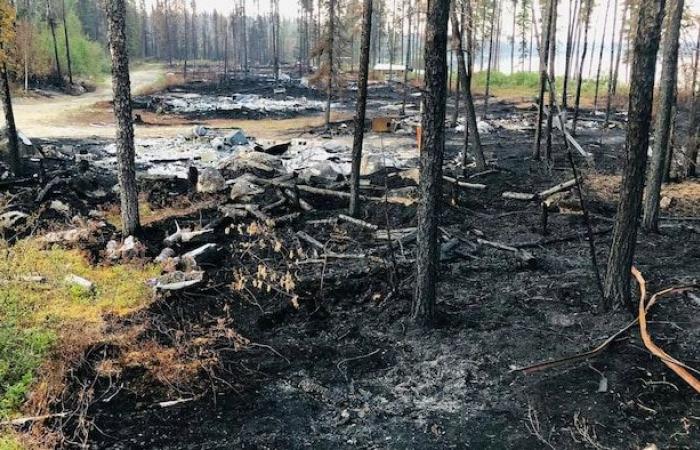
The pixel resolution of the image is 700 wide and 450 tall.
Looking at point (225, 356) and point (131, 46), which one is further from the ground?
point (131, 46)

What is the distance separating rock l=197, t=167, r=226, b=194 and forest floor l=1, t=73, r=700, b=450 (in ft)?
14.3

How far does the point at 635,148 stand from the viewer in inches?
270

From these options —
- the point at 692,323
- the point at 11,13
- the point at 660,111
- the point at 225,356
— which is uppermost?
the point at 11,13

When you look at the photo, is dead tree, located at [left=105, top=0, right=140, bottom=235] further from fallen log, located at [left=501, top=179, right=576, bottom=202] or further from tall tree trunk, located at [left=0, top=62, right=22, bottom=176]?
fallen log, located at [left=501, top=179, right=576, bottom=202]

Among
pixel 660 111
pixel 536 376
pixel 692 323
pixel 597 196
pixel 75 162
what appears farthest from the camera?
pixel 75 162

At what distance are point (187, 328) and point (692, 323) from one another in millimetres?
7047

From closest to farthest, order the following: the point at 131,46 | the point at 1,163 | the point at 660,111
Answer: the point at 660,111 → the point at 1,163 → the point at 131,46

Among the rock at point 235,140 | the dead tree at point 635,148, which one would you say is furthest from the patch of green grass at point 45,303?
the rock at point 235,140

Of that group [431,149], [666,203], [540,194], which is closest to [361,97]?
[431,149]

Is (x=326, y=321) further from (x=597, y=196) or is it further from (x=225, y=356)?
(x=597, y=196)

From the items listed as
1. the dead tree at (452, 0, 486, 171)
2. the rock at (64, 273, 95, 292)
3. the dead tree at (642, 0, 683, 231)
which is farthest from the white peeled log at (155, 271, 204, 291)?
the dead tree at (452, 0, 486, 171)

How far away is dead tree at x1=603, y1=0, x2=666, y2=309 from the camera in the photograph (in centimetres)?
652

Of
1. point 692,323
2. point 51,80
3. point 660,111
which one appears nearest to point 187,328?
point 692,323

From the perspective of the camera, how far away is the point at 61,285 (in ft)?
30.5
